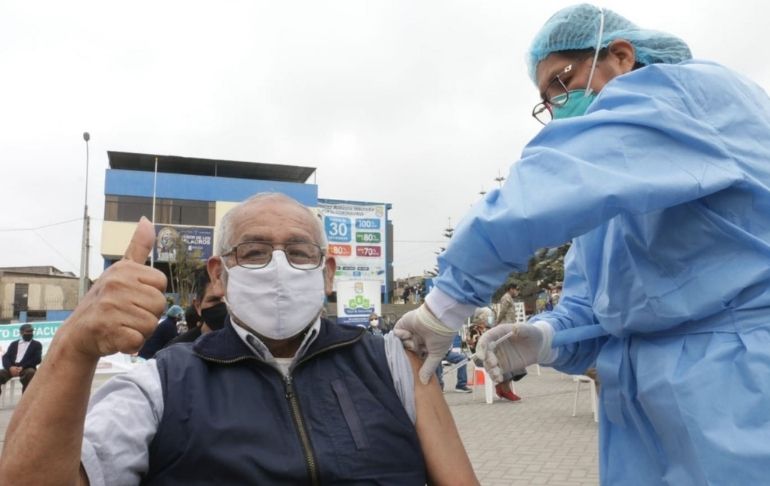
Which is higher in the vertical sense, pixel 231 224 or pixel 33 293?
pixel 231 224

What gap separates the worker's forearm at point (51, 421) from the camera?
3.71 ft

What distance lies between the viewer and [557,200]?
1.17 metres

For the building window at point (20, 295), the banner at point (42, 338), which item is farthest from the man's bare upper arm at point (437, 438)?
the building window at point (20, 295)

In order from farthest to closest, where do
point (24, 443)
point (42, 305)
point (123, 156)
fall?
point (42, 305) < point (123, 156) < point (24, 443)

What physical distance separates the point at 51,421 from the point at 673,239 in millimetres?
1358

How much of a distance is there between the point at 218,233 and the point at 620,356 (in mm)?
1283

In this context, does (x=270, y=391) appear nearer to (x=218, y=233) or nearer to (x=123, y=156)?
(x=218, y=233)

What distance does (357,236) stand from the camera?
691 inches

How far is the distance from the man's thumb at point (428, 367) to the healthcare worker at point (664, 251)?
3.8 inches

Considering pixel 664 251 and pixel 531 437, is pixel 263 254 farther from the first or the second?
pixel 531 437

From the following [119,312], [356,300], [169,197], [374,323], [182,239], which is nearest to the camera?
[119,312]

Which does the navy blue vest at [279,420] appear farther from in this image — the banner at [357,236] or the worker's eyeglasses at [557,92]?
the banner at [357,236]

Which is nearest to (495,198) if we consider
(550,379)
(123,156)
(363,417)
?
(363,417)

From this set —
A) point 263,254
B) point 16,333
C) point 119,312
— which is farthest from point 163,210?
point 119,312
